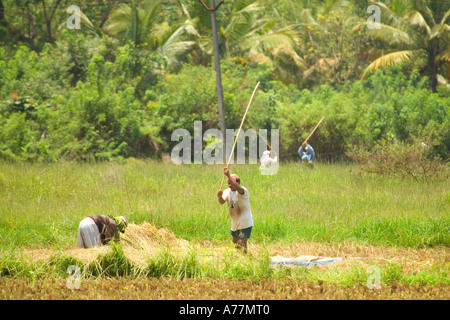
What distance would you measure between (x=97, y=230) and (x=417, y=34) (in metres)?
19.8

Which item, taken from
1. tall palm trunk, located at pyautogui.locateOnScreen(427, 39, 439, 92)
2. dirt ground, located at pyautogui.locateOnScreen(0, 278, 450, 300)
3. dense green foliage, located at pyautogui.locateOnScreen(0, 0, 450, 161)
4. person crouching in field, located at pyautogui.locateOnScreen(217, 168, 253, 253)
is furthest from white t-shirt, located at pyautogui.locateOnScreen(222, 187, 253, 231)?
tall palm trunk, located at pyautogui.locateOnScreen(427, 39, 439, 92)

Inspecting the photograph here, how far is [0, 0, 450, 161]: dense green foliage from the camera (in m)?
18.9

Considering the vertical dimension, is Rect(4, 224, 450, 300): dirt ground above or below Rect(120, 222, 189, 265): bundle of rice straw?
below

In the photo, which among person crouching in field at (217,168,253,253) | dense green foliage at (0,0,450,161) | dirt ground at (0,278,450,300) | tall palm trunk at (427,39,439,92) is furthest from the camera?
tall palm trunk at (427,39,439,92)

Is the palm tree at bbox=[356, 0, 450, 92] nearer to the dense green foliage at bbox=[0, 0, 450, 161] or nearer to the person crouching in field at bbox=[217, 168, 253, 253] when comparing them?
the dense green foliage at bbox=[0, 0, 450, 161]

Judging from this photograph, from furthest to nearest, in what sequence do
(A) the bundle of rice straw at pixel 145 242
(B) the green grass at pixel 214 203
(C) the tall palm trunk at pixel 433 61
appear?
(C) the tall palm trunk at pixel 433 61 < (B) the green grass at pixel 214 203 < (A) the bundle of rice straw at pixel 145 242

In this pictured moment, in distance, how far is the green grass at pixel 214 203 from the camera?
992cm

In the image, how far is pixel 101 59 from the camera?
68.0 ft

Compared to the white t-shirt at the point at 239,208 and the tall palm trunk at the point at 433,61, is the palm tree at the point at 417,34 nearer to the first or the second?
the tall palm trunk at the point at 433,61

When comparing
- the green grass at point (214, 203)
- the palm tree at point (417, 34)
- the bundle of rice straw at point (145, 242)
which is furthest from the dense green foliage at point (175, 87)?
the bundle of rice straw at point (145, 242)

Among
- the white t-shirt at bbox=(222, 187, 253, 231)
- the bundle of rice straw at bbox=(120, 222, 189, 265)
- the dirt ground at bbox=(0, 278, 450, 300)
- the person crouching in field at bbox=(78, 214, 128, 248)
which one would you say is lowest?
the dirt ground at bbox=(0, 278, 450, 300)

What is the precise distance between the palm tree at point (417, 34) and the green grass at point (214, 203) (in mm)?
10580

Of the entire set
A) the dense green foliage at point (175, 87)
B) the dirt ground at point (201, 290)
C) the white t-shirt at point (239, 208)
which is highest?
the dense green foliage at point (175, 87)

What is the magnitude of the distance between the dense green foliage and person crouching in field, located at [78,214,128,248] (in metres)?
9.53
